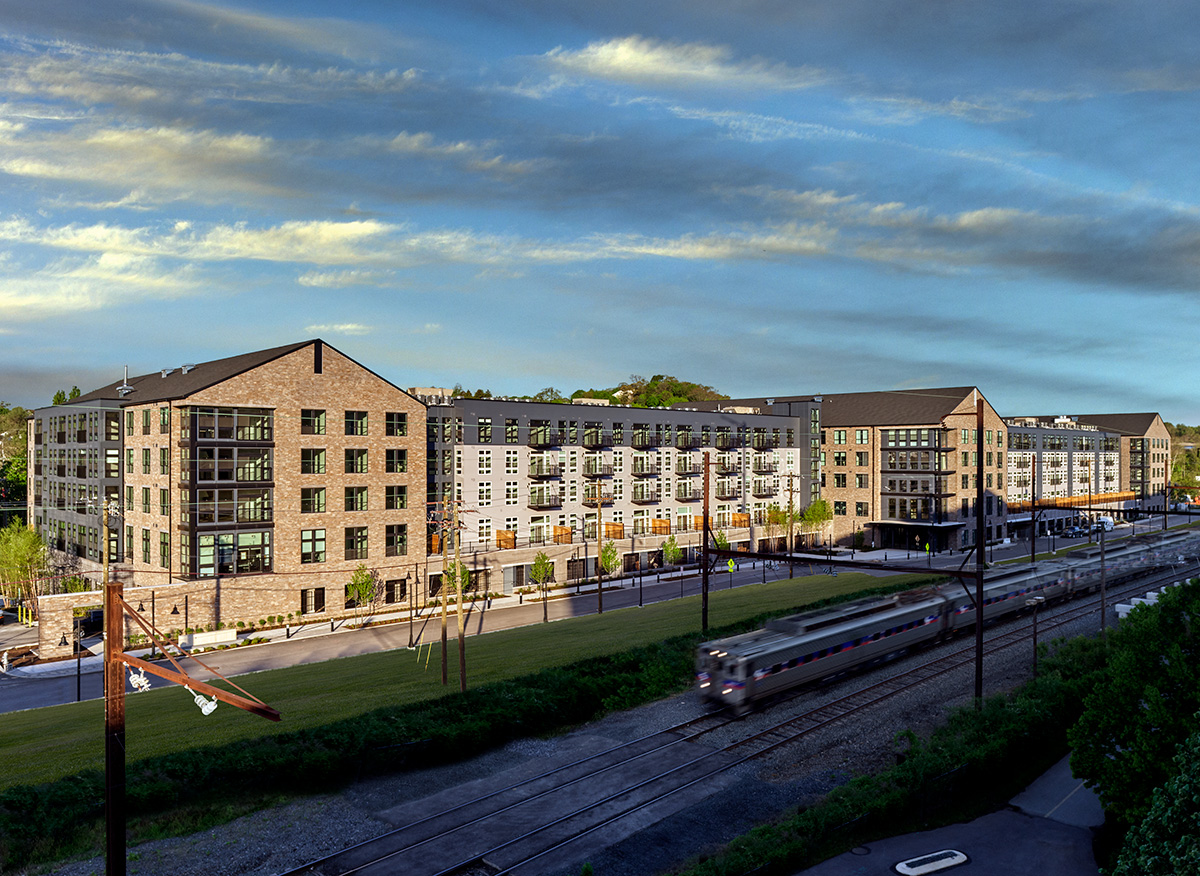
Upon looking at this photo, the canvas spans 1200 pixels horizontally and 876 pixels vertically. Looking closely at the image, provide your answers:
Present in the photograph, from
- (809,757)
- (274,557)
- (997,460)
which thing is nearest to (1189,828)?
(809,757)

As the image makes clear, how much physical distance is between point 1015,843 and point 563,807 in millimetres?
10991

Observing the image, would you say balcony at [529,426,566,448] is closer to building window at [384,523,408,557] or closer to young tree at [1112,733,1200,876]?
building window at [384,523,408,557]

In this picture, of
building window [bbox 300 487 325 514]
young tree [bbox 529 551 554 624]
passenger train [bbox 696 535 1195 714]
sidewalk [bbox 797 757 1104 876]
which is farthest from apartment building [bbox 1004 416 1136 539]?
sidewalk [bbox 797 757 1104 876]

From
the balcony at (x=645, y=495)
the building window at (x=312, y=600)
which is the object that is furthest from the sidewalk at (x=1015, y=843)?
the balcony at (x=645, y=495)

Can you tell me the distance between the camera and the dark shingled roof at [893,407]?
8669 cm

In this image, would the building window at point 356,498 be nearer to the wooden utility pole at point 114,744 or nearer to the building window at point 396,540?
the building window at point 396,540

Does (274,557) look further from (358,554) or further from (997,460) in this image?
→ (997,460)

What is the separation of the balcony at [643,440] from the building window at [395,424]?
24.3 m

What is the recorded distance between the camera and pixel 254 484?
5356 cm

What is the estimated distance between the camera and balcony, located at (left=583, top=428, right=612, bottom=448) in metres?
73.2

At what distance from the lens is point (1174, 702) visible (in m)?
16.8

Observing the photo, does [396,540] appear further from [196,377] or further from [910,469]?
[910,469]

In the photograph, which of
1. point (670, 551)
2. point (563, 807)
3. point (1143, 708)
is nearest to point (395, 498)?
point (670, 551)

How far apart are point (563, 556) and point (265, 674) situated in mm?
32815
